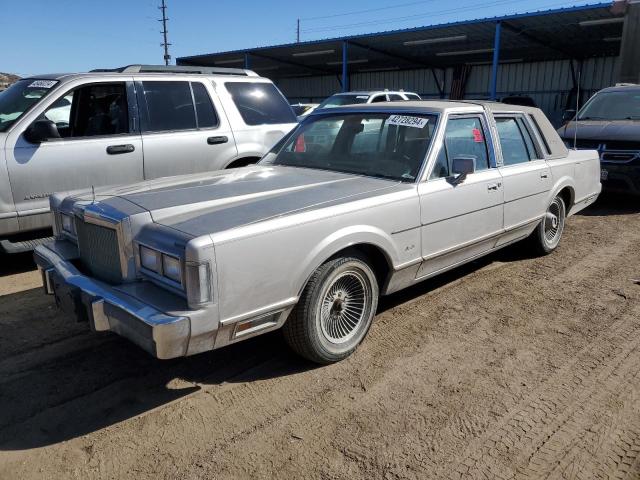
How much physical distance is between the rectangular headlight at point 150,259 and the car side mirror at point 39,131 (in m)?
2.87

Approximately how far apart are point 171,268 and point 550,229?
451 cm

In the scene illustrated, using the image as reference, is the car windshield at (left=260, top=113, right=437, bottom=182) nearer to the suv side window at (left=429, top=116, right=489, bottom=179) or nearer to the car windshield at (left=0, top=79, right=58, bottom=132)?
the suv side window at (left=429, top=116, right=489, bottom=179)

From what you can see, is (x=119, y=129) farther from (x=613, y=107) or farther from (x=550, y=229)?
(x=613, y=107)

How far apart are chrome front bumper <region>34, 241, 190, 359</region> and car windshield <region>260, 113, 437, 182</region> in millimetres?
2006

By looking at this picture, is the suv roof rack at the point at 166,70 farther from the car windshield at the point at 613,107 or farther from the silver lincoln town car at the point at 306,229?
the car windshield at the point at 613,107

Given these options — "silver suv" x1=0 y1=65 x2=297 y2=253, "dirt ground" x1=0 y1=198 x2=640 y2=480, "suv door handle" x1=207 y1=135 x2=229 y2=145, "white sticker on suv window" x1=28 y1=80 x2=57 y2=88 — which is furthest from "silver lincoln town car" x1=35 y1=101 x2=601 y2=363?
"white sticker on suv window" x1=28 y1=80 x2=57 y2=88

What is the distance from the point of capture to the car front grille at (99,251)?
3.08 m

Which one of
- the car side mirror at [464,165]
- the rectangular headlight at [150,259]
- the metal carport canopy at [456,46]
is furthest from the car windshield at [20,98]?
the metal carport canopy at [456,46]

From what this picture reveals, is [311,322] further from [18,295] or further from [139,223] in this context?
[18,295]

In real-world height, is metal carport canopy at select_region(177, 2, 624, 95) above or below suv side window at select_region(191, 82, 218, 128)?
above

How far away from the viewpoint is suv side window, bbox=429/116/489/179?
411cm

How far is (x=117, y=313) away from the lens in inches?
109

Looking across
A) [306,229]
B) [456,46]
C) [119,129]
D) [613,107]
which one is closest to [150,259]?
[306,229]

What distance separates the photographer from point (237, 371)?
3.40 meters
